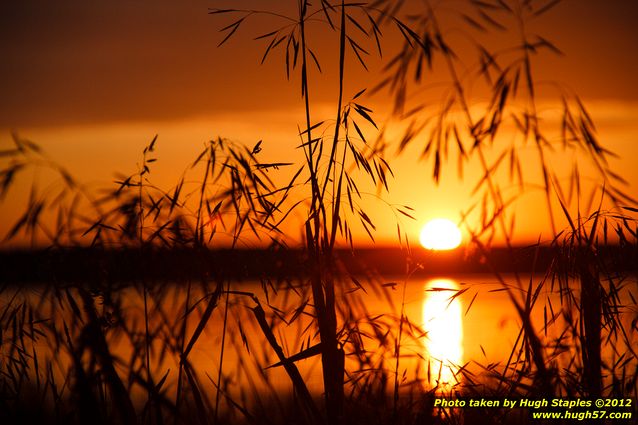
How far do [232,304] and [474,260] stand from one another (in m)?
1.02

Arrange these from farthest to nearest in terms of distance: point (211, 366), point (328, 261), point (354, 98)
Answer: point (211, 366) → point (354, 98) → point (328, 261)

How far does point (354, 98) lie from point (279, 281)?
2.46ft

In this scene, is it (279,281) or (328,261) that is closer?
(328,261)

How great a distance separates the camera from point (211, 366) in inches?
304

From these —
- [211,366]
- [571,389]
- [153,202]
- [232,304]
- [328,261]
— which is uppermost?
[153,202]

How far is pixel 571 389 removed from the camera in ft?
8.40

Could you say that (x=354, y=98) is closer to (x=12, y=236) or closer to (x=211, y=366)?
(x=12, y=236)

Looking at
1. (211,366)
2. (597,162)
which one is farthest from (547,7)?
(211,366)

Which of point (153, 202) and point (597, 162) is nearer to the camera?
point (597, 162)

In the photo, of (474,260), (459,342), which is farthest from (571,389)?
(459,342)

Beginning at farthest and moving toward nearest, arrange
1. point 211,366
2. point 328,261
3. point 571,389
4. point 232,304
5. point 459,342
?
point 459,342, point 211,366, point 232,304, point 571,389, point 328,261

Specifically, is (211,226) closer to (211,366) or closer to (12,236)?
(12,236)

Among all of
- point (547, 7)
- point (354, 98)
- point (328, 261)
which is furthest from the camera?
point (354, 98)

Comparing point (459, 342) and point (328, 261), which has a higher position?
point (328, 261)
